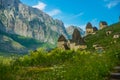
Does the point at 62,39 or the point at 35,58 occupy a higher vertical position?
the point at 62,39

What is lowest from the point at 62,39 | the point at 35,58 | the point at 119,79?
the point at 119,79

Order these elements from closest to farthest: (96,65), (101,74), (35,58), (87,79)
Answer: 1. (87,79)
2. (101,74)
3. (96,65)
4. (35,58)

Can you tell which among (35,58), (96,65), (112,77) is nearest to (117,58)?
(96,65)

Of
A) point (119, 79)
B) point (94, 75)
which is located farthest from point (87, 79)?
point (119, 79)

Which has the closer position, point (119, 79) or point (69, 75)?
point (119, 79)

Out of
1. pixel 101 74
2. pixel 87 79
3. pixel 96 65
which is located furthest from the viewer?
pixel 96 65

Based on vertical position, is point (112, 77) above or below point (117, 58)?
A: below

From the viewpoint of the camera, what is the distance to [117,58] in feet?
54.2

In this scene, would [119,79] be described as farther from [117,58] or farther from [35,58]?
[35,58]

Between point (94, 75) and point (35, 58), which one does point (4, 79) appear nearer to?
point (94, 75)

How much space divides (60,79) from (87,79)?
1.68 metres

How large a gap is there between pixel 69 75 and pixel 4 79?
293cm

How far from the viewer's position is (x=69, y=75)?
1337cm

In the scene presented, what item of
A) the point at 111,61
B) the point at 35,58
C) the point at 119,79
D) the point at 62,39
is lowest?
the point at 119,79
